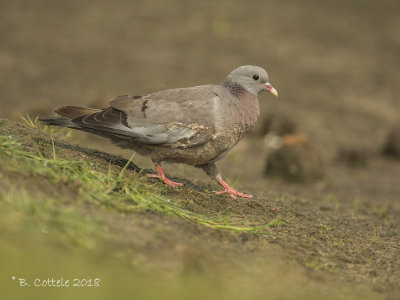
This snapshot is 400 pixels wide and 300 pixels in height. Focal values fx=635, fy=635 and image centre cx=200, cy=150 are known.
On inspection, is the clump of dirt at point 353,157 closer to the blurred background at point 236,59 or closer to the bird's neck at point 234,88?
the blurred background at point 236,59

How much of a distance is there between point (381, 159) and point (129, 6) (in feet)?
37.2

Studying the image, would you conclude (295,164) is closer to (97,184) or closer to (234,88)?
(234,88)

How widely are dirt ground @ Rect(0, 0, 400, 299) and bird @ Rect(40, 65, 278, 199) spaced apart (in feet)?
1.03

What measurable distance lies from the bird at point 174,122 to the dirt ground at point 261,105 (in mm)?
314

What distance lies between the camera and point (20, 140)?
17.7 feet

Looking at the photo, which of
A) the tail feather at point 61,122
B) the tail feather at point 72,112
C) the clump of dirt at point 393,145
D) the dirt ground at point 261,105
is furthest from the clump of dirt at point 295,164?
the tail feather at point 61,122

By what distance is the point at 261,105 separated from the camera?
14.2 m

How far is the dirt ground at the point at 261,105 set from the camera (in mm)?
4453

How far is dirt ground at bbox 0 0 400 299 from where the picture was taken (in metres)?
4.45

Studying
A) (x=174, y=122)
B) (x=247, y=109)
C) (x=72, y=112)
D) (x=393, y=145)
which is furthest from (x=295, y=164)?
(x=72, y=112)

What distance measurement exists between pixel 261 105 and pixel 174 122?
8.65 meters

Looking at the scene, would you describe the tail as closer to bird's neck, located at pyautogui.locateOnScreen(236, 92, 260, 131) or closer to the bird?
the bird

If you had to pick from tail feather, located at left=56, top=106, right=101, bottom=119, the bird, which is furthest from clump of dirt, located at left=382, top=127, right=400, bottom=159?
tail feather, located at left=56, top=106, right=101, bottom=119

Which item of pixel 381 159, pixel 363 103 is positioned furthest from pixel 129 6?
pixel 381 159
